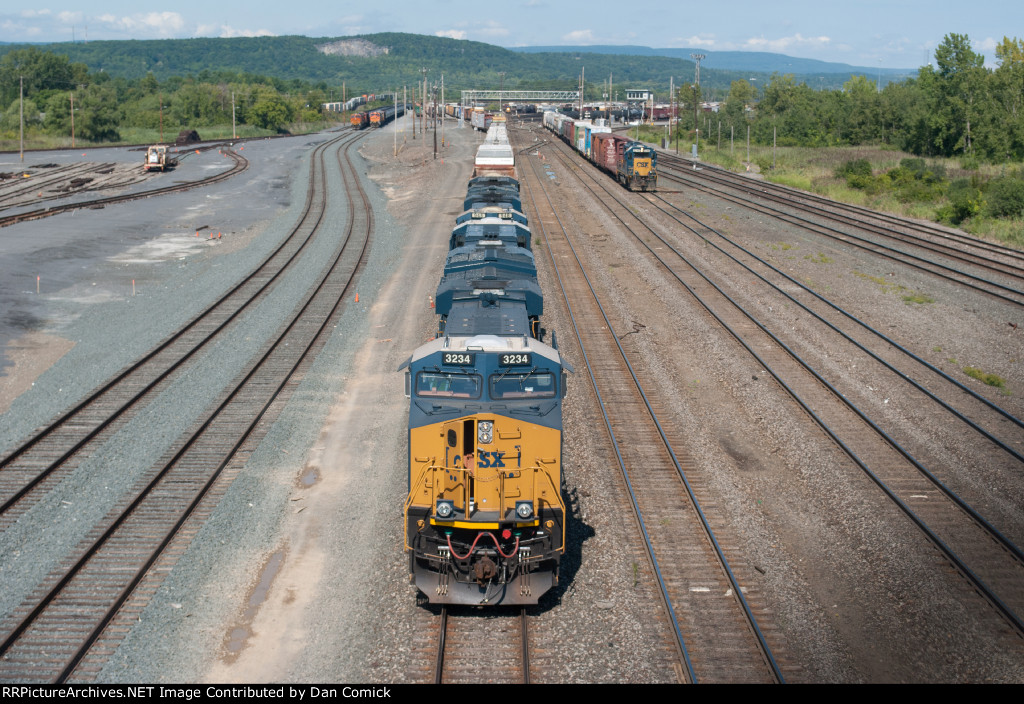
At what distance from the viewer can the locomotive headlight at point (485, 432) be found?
41.2ft

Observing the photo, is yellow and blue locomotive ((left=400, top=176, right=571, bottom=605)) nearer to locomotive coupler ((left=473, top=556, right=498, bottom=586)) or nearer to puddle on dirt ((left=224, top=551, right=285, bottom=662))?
locomotive coupler ((left=473, top=556, right=498, bottom=586))

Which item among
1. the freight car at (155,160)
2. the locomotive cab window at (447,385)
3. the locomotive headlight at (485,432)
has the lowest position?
the locomotive headlight at (485,432)

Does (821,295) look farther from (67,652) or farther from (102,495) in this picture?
(67,652)

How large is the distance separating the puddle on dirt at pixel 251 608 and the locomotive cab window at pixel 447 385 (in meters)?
4.31

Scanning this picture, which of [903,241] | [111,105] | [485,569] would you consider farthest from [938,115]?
[111,105]

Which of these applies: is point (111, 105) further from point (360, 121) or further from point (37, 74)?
point (37, 74)

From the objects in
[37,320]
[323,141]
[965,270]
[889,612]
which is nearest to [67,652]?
[889,612]

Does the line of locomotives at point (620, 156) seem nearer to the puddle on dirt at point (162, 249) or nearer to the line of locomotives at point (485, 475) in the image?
the puddle on dirt at point (162, 249)

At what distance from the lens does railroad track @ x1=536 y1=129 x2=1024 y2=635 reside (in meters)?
14.7

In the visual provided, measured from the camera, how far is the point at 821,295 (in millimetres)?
32656

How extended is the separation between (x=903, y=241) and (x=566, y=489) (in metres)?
35.1

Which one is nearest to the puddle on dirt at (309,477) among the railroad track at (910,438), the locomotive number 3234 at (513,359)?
the locomotive number 3234 at (513,359)

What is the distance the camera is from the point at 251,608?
13086 millimetres

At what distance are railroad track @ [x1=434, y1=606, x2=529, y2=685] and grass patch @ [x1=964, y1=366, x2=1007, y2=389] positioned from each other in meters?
17.4
